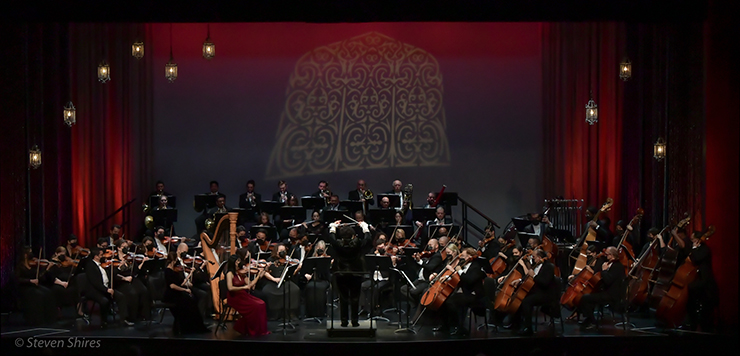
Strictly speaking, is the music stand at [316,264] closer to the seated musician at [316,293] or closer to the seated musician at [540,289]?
the seated musician at [316,293]

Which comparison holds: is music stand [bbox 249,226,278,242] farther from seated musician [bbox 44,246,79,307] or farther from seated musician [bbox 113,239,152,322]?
seated musician [bbox 44,246,79,307]

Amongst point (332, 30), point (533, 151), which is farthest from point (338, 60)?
point (533, 151)

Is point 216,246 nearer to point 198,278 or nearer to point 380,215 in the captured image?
point 198,278

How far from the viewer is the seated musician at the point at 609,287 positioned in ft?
31.7

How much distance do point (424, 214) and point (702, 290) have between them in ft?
14.2

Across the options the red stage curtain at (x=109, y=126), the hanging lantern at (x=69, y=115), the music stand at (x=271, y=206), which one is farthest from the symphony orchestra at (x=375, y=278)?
the red stage curtain at (x=109, y=126)

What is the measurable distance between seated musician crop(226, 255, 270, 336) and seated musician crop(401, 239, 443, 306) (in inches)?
72.6

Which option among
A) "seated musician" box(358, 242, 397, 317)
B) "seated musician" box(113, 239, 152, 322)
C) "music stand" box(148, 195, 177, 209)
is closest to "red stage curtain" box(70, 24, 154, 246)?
"music stand" box(148, 195, 177, 209)

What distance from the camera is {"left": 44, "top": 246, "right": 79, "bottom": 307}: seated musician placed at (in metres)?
10.3

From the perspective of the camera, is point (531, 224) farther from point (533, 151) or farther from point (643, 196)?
point (533, 151)

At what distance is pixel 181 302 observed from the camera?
9492 mm

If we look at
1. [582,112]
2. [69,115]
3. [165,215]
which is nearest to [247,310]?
[165,215]

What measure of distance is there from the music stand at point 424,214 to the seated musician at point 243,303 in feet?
12.3

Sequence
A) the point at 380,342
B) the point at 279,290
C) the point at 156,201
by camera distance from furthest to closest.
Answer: the point at 156,201
the point at 279,290
the point at 380,342
